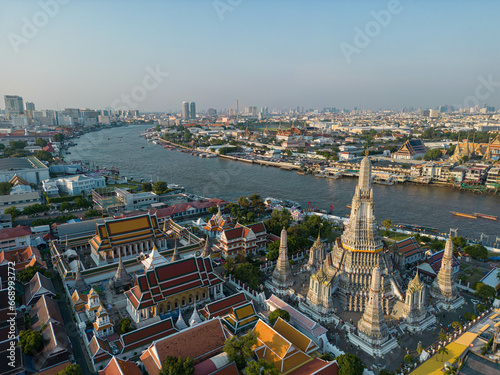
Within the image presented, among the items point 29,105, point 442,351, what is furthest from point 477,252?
point 29,105

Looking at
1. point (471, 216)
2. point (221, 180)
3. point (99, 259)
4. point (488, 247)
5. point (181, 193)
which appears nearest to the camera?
point (99, 259)

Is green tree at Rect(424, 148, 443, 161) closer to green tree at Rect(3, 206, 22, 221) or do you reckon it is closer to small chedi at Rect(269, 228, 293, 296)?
small chedi at Rect(269, 228, 293, 296)

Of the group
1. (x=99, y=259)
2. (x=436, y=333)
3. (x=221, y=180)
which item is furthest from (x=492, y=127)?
(x=99, y=259)

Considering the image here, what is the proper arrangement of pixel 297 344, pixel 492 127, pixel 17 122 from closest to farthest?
pixel 297 344, pixel 492 127, pixel 17 122

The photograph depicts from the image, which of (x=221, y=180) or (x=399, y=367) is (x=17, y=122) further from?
(x=399, y=367)

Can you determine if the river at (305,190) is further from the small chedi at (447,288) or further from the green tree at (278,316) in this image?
the green tree at (278,316)

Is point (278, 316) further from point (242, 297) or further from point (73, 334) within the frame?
point (73, 334)
